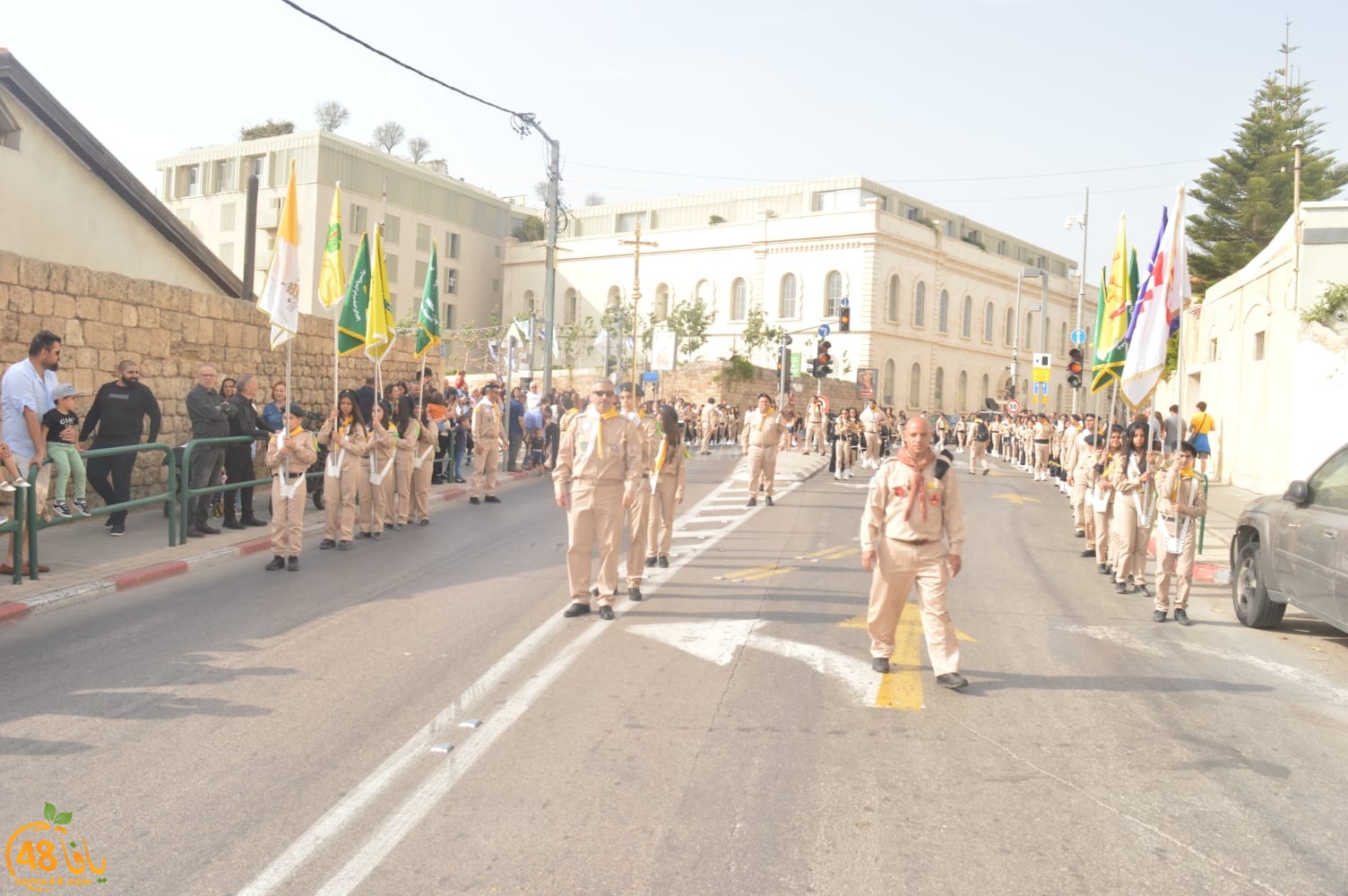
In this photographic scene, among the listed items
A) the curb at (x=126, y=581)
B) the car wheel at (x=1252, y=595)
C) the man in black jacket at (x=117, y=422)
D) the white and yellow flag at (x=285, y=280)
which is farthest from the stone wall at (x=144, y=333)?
the car wheel at (x=1252, y=595)

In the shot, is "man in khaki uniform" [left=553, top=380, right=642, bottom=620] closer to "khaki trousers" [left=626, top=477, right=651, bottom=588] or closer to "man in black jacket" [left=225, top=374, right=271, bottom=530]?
"khaki trousers" [left=626, top=477, right=651, bottom=588]

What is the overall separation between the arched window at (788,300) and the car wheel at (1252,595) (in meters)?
60.4

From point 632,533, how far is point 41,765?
5654 millimetres

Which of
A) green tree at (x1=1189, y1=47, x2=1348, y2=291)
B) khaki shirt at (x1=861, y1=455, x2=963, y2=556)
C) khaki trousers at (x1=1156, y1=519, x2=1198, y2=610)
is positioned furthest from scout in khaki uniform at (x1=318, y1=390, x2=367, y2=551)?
green tree at (x1=1189, y1=47, x2=1348, y2=291)

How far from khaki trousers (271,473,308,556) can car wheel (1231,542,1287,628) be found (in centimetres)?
860

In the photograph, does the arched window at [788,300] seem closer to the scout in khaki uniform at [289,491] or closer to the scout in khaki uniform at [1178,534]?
the scout in khaki uniform at [289,491]

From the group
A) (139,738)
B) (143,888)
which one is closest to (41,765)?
(139,738)

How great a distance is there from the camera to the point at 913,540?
7422mm

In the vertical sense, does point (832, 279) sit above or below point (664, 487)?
above

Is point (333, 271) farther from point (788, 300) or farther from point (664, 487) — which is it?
point (788, 300)

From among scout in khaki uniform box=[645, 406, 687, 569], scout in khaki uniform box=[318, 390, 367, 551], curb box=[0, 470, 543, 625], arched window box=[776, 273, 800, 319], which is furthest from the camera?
arched window box=[776, 273, 800, 319]

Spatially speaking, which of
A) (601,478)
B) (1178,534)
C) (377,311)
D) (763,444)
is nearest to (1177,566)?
(1178,534)

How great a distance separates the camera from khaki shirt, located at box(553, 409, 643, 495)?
9.41 metres

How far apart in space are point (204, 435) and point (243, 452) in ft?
1.58
